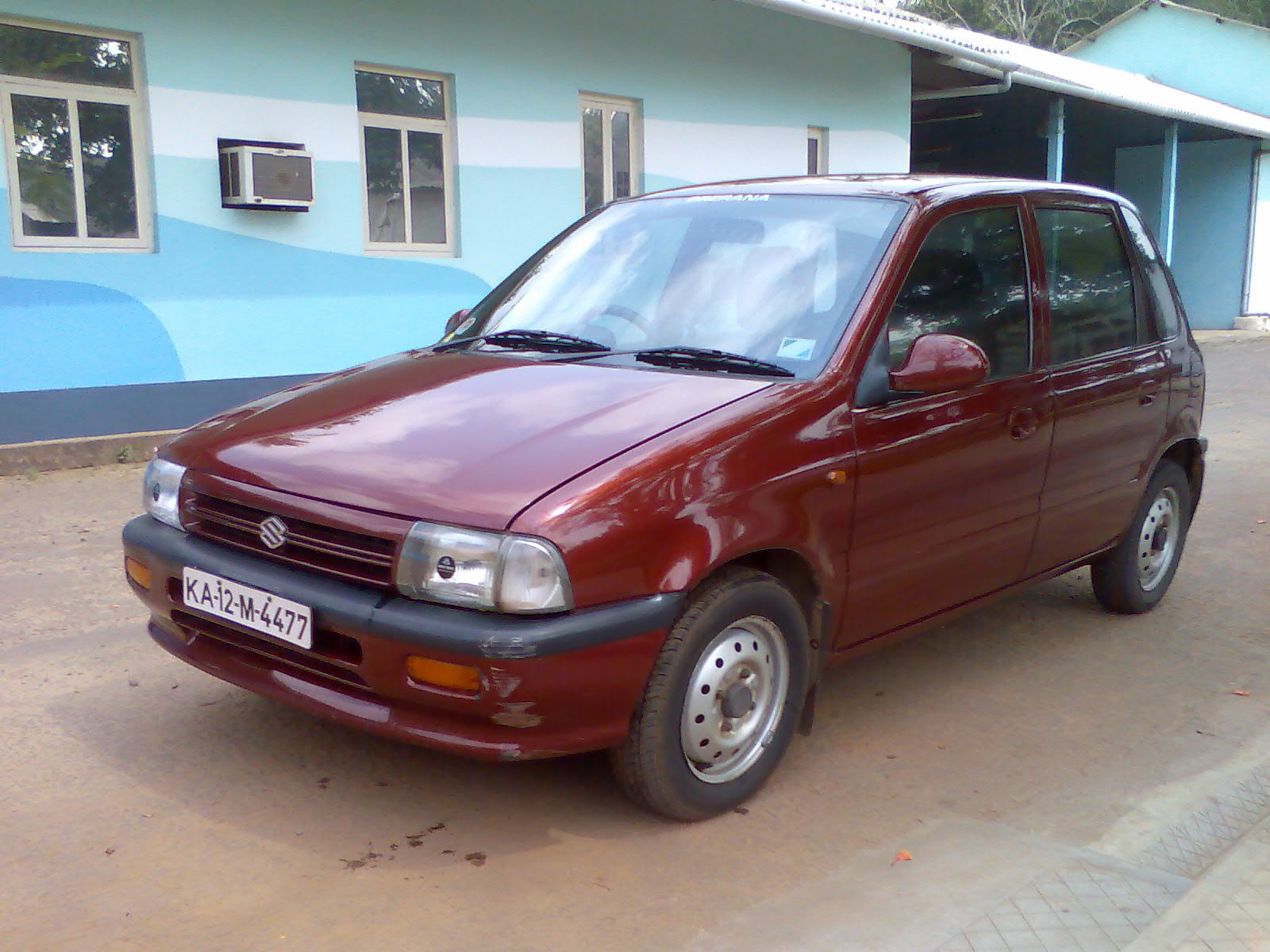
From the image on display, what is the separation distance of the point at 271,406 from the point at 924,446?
2.04m

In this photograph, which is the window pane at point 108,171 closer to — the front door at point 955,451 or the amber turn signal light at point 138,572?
the amber turn signal light at point 138,572

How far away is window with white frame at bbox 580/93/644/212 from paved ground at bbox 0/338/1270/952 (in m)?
8.12

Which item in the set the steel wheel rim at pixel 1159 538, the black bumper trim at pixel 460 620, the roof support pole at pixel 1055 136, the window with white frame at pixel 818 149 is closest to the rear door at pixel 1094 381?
the steel wheel rim at pixel 1159 538

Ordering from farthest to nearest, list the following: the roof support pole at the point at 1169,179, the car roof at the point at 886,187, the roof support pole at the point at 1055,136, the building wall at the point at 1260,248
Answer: the building wall at the point at 1260,248 → the roof support pole at the point at 1169,179 → the roof support pole at the point at 1055,136 → the car roof at the point at 886,187

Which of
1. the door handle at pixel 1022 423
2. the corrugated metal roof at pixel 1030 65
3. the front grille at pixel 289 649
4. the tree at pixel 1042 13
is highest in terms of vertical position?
the tree at pixel 1042 13

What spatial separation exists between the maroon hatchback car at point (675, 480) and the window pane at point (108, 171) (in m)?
5.14

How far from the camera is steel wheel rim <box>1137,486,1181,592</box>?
17.5 feet

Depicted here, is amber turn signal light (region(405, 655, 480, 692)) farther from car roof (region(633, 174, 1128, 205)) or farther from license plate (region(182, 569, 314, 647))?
car roof (region(633, 174, 1128, 205))

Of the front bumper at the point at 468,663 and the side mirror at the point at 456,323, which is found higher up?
the side mirror at the point at 456,323

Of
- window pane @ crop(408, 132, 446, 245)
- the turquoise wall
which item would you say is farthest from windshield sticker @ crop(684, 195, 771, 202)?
the turquoise wall

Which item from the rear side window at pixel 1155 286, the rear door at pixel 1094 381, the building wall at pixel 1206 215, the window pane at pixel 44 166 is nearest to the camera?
the rear door at pixel 1094 381

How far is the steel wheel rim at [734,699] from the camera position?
10.8ft

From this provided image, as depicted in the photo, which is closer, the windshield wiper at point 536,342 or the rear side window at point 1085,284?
the windshield wiper at point 536,342

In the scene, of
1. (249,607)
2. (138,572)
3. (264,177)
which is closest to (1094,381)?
(249,607)
